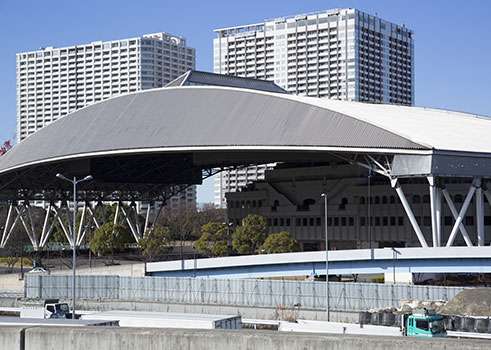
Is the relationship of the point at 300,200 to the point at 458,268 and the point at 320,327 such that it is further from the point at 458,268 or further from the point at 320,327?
the point at 320,327

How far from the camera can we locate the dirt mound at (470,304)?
4762 cm

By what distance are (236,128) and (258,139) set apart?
361cm

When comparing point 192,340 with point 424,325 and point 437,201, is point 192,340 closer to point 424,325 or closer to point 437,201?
point 424,325

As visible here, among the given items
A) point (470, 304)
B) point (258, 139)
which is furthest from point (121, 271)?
point (470, 304)

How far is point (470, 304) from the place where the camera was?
4831 centimetres

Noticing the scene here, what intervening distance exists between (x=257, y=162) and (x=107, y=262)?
2537 centimetres

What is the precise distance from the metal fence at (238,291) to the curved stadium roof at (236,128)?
739 inches

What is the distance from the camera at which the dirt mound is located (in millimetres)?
47625

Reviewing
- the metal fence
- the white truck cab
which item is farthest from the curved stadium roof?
the white truck cab

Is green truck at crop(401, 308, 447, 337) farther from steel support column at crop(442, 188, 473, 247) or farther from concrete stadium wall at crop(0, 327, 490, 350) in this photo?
steel support column at crop(442, 188, 473, 247)

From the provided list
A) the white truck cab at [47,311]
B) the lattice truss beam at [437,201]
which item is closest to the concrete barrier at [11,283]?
the white truck cab at [47,311]

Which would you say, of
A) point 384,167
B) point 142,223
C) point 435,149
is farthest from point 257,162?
point 142,223

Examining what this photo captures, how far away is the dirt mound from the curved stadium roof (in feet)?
73.0

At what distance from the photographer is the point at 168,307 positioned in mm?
60125
